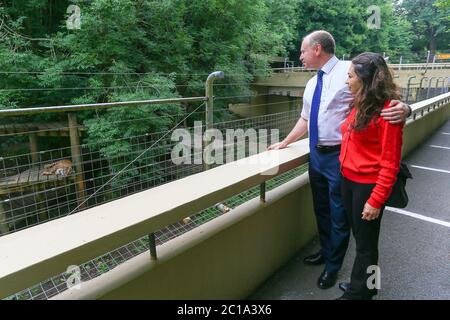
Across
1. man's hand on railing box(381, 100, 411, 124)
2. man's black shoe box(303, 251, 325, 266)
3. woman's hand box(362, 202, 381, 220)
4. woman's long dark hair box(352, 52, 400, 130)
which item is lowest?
man's black shoe box(303, 251, 325, 266)

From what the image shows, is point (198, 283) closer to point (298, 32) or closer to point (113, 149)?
point (113, 149)

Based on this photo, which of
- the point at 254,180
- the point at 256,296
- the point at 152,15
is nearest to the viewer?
the point at 254,180

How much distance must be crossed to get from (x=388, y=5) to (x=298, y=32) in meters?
10.7

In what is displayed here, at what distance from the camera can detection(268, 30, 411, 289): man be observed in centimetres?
212

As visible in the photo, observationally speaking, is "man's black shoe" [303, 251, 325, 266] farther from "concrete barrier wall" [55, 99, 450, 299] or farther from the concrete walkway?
"concrete barrier wall" [55, 99, 450, 299]

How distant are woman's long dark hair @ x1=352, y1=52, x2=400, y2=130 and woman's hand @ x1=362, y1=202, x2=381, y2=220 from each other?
416mm

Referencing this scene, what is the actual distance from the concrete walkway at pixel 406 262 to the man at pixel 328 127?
7.7 inches

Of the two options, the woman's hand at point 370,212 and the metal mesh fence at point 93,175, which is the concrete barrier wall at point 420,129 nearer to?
the metal mesh fence at point 93,175

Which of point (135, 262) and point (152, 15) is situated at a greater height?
point (152, 15)

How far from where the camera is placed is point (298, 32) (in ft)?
99.2

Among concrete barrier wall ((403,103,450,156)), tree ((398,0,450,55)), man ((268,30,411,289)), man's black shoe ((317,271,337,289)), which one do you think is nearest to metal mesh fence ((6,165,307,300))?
man ((268,30,411,289))

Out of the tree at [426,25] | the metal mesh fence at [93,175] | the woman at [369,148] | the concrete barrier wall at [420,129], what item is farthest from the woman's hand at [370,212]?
the tree at [426,25]

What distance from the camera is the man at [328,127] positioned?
2.12m

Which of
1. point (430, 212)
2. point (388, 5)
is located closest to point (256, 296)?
point (430, 212)
